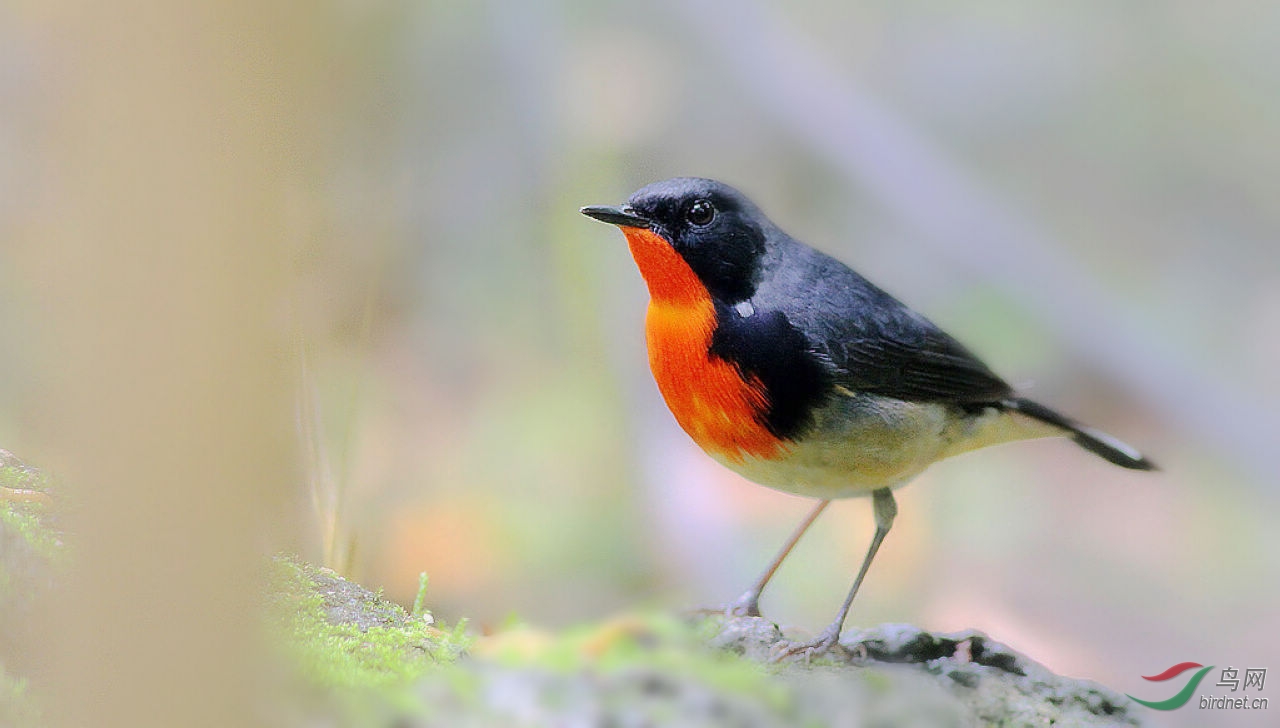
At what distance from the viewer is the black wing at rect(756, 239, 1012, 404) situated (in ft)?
8.59

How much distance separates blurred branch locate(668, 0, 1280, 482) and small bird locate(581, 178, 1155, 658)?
8.60 ft

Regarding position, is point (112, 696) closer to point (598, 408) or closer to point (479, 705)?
point (479, 705)

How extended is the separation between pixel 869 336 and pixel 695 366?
0.48m

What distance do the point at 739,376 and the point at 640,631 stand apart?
0.88 m

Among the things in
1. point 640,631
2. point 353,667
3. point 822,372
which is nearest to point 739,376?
point 822,372

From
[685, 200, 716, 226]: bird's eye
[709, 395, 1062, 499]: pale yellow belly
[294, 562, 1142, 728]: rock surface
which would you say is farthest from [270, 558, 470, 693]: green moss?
[685, 200, 716, 226]: bird's eye

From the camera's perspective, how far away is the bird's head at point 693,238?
97.1 inches

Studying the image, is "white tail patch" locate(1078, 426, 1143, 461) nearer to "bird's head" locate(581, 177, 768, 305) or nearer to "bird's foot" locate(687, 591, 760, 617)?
"bird's foot" locate(687, 591, 760, 617)

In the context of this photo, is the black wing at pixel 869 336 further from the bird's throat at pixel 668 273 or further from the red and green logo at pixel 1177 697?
the red and green logo at pixel 1177 697

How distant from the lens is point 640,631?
5.73 feet

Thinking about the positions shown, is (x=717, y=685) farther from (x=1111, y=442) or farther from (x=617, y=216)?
(x=1111, y=442)

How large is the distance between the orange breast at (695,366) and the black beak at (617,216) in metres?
0.03

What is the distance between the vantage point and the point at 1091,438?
308 cm

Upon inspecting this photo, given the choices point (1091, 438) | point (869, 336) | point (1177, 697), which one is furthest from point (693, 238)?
point (1177, 697)
